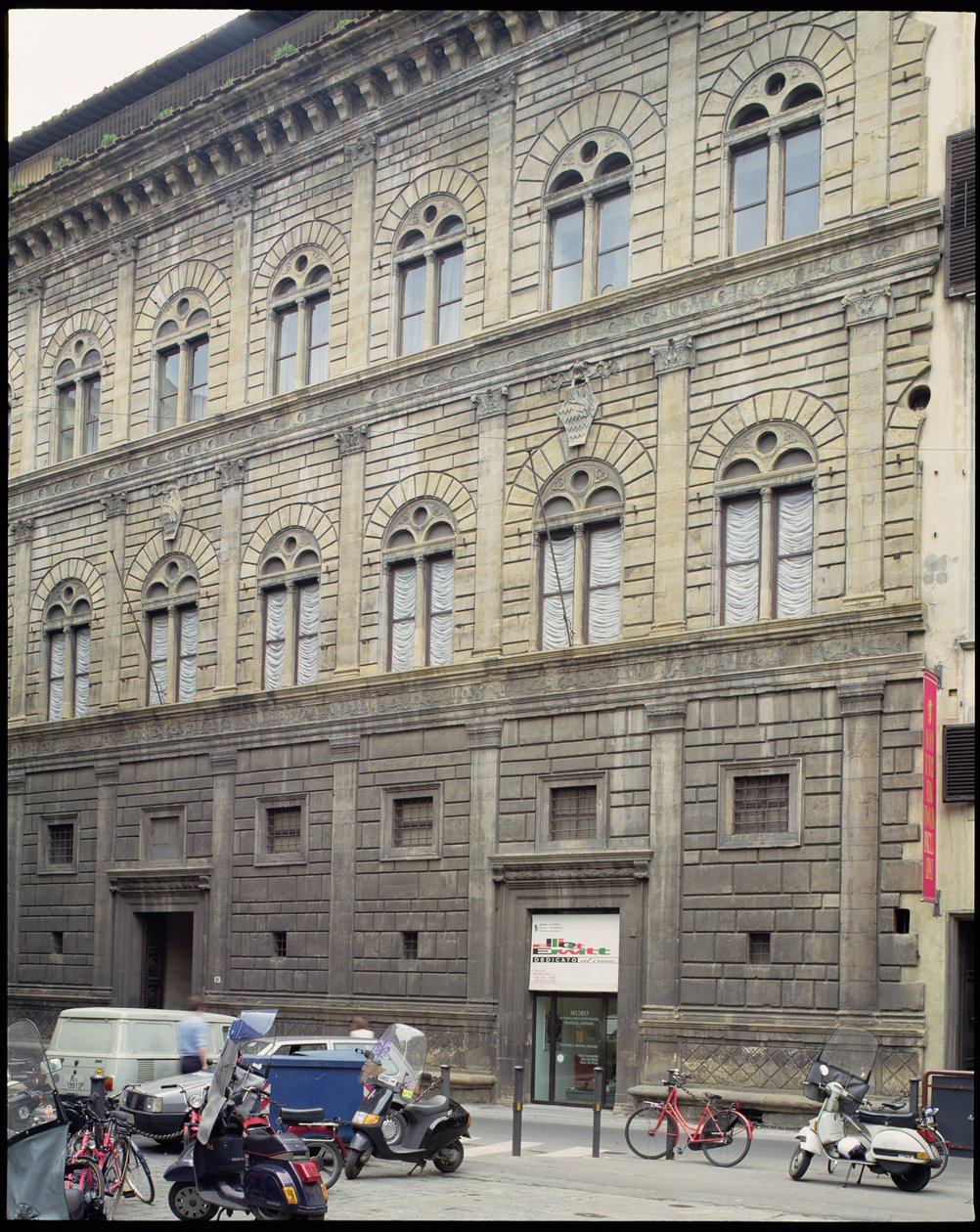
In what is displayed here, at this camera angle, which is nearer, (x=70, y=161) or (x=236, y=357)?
(x=236, y=357)

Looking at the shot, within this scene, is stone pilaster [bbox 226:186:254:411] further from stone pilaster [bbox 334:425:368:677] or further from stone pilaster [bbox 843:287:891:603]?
stone pilaster [bbox 843:287:891:603]

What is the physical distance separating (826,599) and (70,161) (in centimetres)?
2683

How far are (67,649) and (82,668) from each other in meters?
0.80

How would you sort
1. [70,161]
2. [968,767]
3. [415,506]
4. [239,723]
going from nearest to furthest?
1. [968,767]
2. [415,506]
3. [239,723]
4. [70,161]

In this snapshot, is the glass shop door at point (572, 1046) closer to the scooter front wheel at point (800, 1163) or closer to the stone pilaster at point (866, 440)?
the stone pilaster at point (866, 440)

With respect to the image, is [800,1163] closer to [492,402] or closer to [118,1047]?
[118,1047]

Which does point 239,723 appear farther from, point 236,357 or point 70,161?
point 70,161

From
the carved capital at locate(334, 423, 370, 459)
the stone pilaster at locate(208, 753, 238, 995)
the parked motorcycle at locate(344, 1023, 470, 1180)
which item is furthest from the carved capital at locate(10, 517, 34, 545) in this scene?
the parked motorcycle at locate(344, 1023, 470, 1180)

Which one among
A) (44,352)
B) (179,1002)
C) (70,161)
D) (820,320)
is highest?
(70,161)

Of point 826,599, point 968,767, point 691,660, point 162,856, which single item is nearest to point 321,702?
point 162,856

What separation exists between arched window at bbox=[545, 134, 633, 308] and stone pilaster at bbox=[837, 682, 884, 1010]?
9647 mm

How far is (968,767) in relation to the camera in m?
24.9

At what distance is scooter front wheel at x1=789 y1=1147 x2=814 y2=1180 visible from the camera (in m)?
19.2

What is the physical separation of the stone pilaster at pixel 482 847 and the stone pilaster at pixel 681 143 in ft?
30.8
